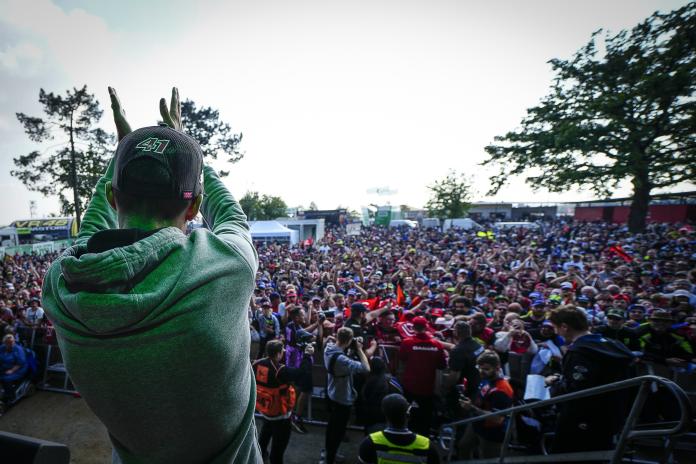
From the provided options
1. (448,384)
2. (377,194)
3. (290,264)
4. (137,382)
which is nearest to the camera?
(137,382)

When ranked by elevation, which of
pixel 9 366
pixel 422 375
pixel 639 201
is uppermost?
pixel 639 201

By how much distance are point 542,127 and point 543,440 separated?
21406 millimetres

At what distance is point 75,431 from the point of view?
6.16m

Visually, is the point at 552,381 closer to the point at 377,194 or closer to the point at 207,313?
the point at 207,313

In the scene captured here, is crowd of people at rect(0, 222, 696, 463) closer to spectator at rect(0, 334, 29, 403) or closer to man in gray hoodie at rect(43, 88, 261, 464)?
spectator at rect(0, 334, 29, 403)

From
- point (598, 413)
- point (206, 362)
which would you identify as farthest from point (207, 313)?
point (598, 413)

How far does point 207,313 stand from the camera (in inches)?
29.3

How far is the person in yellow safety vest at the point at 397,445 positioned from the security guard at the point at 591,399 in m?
1.43

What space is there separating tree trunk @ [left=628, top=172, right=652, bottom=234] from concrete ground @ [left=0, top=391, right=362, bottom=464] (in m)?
22.6

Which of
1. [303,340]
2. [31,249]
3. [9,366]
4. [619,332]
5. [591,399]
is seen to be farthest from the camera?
[31,249]

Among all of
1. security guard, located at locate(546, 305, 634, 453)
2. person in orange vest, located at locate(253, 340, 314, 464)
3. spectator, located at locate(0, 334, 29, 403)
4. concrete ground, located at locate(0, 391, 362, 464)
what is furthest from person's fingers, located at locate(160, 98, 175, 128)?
spectator, located at locate(0, 334, 29, 403)

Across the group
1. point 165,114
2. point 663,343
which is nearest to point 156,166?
point 165,114

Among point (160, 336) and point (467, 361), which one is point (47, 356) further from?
point (160, 336)

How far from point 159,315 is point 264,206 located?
7174cm
